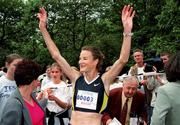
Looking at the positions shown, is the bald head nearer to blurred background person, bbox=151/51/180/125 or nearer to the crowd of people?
the crowd of people

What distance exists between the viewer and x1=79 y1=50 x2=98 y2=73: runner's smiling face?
18.0ft

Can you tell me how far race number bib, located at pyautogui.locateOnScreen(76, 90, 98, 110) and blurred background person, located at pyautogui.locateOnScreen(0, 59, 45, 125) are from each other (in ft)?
3.71

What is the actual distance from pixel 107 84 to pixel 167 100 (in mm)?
1299

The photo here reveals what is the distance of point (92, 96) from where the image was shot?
5.50 m

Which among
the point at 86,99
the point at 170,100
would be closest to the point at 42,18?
the point at 86,99

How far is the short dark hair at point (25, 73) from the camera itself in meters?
4.14

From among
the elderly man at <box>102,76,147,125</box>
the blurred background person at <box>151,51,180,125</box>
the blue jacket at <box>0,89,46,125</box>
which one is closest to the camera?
the blue jacket at <box>0,89,46,125</box>

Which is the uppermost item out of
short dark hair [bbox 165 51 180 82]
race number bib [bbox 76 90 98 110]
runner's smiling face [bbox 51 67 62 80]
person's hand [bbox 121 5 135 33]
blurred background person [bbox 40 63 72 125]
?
person's hand [bbox 121 5 135 33]

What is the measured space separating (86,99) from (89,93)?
0.10 meters

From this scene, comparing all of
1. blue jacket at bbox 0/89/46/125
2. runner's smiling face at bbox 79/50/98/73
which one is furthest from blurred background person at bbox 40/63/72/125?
blue jacket at bbox 0/89/46/125

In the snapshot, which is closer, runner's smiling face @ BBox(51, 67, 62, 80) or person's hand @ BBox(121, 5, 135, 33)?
person's hand @ BBox(121, 5, 135, 33)

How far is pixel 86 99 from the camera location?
5.45 m

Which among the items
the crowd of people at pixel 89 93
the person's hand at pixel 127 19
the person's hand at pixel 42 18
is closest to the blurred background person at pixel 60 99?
the crowd of people at pixel 89 93

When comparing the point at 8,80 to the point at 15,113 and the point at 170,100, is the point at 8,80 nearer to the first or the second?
the point at 15,113
